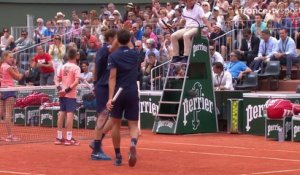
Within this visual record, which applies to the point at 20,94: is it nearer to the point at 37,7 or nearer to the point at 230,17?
the point at 230,17

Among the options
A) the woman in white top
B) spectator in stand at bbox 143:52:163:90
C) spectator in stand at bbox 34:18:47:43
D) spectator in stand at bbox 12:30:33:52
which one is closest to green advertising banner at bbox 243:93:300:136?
spectator in stand at bbox 143:52:163:90

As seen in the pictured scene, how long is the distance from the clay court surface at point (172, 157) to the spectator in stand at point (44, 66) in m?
7.62

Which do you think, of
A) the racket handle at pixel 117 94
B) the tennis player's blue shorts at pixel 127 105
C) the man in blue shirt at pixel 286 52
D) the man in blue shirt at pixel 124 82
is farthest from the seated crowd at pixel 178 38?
the racket handle at pixel 117 94

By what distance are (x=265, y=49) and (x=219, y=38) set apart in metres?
2.26

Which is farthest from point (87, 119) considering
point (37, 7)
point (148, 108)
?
point (37, 7)

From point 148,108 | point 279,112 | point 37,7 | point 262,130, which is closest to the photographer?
point 279,112

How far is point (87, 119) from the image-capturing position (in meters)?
22.6

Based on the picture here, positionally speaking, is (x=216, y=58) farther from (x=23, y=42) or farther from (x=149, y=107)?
(x=23, y=42)

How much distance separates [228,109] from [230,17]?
591cm

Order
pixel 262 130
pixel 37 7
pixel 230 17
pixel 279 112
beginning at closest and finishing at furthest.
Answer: pixel 279 112 < pixel 262 130 < pixel 230 17 < pixel 37 7

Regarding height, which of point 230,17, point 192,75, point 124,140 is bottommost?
point 124,140

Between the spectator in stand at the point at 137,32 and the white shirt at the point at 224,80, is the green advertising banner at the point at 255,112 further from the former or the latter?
the spectator in stand at the point at 137,32

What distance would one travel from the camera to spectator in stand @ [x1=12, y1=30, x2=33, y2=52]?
102 ft

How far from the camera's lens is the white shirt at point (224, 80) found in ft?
70.3
